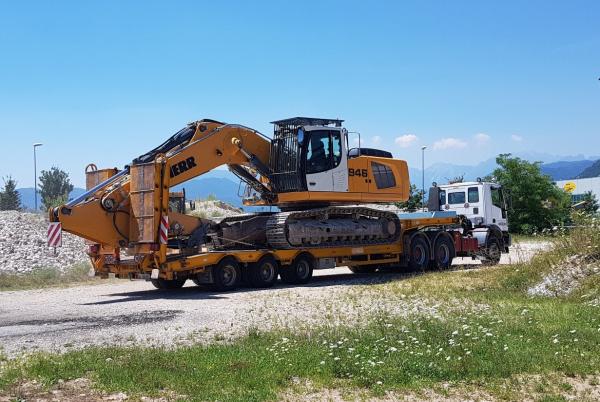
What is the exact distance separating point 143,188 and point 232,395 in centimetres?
1048

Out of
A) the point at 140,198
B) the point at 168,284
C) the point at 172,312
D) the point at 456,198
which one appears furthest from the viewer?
the point at 456,198

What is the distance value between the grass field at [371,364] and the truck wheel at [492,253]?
1288 centimetres

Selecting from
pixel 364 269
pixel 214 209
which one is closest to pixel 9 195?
pixel 214 209

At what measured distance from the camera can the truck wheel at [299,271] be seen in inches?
780

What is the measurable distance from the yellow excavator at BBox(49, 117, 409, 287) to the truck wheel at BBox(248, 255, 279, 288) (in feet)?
1.95

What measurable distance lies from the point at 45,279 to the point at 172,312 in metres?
10.7

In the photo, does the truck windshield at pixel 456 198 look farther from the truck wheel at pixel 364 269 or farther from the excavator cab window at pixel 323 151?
the excavator cab window at pixel 323 151

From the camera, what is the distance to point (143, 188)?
672 inches

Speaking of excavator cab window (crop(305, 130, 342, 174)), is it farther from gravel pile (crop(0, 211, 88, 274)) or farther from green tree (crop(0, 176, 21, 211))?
green tree (crop(0, 176, 21, 211))

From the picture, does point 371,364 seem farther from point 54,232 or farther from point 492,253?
point 492,253

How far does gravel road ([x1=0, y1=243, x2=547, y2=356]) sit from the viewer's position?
11.4 m

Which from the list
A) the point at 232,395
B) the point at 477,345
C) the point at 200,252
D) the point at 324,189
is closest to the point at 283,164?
the point at 324,189

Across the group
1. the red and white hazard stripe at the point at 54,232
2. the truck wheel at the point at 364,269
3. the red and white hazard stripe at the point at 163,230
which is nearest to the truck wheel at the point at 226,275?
the red and white hazard stripe at the point at 163,230

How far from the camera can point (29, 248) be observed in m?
30.9
